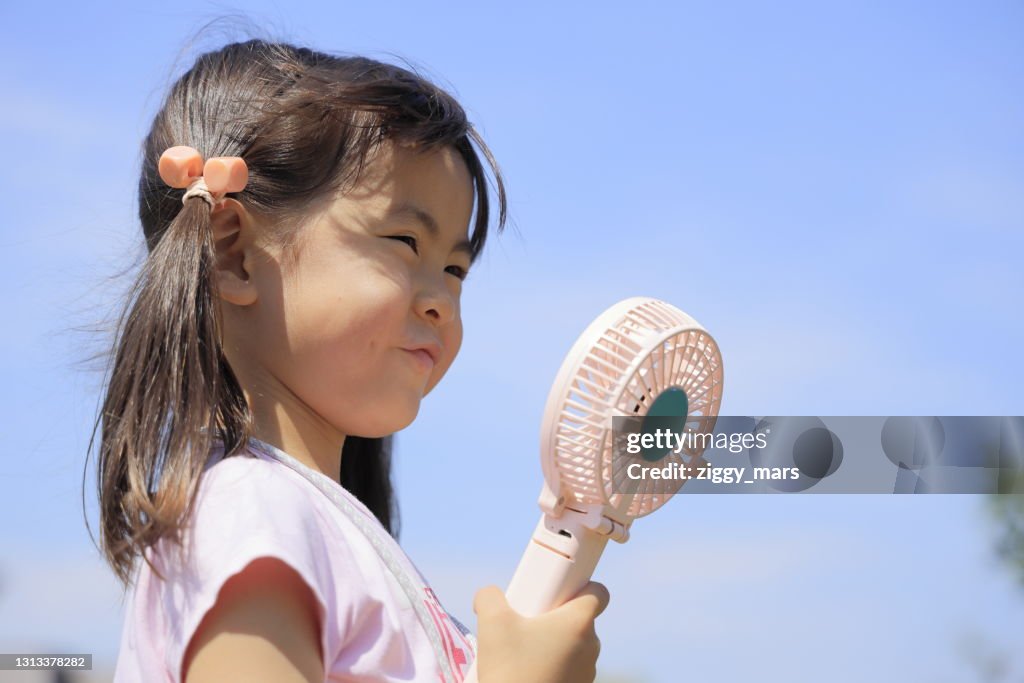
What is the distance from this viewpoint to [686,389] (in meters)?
1.87

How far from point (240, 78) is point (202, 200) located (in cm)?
33

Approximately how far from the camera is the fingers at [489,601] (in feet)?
5.91

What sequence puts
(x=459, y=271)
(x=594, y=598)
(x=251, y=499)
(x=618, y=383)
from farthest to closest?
(x=459, y=271)
(x=594, y=598)
(x=618, y=383)
(x=251, y=499)

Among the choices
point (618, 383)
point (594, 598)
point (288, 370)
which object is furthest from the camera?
point (288, 370)

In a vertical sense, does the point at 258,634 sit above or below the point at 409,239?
below

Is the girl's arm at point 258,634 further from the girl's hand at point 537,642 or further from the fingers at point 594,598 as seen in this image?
the fingers at point 594,598

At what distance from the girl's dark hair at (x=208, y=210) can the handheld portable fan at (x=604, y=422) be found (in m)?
0.52

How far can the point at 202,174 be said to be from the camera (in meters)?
2.05

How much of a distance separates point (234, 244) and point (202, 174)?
138 millimetres

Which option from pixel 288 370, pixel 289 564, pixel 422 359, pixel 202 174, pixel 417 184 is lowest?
pixel 289 564

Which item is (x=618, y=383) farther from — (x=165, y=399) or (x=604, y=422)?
(x=165, y=399)

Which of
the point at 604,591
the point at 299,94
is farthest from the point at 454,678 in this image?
the point at 299,94

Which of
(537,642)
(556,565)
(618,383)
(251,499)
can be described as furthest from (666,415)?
(251,499)

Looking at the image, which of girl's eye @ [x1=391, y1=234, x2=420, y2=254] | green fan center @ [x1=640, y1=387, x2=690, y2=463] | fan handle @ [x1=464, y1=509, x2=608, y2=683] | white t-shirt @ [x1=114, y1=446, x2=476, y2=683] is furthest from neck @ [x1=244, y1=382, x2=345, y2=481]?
green fan center @ [x1=640, y1=387, x2=690, y2=463]
